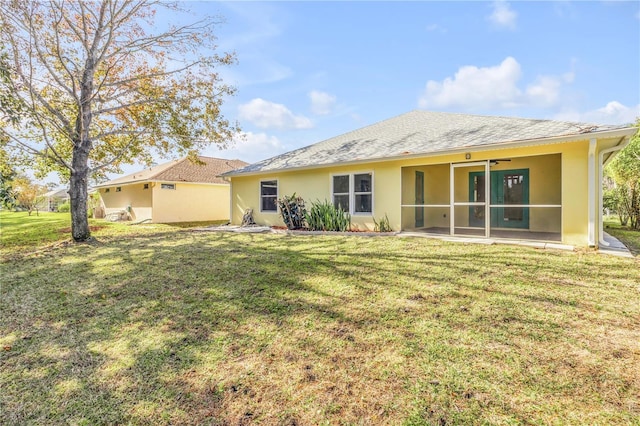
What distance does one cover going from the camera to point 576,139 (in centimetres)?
666

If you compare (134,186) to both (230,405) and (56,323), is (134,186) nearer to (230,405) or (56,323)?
(56,323)

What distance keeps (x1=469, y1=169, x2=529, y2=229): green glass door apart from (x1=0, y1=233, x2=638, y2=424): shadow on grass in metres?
4.64

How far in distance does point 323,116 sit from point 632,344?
17828 mm

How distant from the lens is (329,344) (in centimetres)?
302

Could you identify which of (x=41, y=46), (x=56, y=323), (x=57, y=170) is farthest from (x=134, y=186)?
(x=56, y=323)

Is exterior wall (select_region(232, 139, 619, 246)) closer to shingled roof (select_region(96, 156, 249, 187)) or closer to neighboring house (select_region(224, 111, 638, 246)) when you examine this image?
neighboring house (select_region(224, 111, 638, 246))

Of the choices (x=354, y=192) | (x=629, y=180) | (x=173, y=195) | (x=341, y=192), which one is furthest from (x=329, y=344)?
(x=173, y=195)

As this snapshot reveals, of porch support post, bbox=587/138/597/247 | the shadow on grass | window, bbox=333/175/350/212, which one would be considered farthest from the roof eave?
the shadow on grass

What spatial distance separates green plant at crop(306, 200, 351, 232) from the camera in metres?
10.6

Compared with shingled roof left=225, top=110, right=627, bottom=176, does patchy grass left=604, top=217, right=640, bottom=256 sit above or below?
below

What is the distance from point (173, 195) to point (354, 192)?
1242 centimetres

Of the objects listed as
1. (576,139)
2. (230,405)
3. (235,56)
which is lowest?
(230,405)

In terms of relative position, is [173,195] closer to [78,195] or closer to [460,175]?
[78,195]

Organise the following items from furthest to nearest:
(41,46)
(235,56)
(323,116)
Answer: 1. (323,116)
2. (235,56)
3. (41,46)
